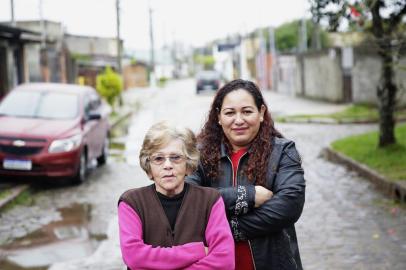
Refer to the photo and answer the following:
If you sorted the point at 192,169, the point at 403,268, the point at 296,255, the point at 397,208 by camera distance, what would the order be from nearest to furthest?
the point at 192,169 → the point at 296,255 → the point at 403,268 → the point at 397,208

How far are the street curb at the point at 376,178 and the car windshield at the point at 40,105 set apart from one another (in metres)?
5.15

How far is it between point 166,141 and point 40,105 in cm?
943

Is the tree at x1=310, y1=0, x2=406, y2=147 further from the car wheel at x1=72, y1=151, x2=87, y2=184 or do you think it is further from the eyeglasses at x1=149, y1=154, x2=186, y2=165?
the eyeglasses at x1=149, y1=154, x2=186, y2=165

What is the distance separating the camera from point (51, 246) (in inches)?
286

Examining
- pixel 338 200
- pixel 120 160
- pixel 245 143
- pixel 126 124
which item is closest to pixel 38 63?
pixel 126 124

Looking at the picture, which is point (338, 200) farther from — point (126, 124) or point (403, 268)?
point (126, 124)

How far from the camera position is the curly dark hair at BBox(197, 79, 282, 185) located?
3.09 metres

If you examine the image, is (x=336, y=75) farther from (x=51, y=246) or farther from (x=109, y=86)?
(x=51, y=246)

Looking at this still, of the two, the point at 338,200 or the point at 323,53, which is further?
the point at 323,53

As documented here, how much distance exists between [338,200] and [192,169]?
691cm

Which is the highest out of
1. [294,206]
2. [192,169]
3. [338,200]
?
[192,169]

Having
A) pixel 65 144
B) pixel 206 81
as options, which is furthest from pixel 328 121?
pixel 206 81

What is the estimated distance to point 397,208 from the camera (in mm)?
8742

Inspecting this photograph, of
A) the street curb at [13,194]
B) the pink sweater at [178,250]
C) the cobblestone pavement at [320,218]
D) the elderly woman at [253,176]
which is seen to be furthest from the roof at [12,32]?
the pink sweater at [178,250]
